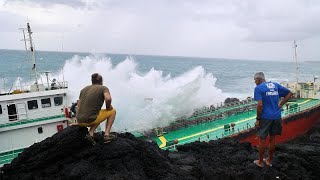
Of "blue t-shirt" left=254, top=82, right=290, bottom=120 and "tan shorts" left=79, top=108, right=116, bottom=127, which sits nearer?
"tan shorts" left=79, top=108, right=116, bottom=127

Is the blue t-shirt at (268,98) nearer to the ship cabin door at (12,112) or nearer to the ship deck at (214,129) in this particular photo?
the ship deck at (214,129)

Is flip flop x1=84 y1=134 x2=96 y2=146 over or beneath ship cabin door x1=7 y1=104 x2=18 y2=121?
over

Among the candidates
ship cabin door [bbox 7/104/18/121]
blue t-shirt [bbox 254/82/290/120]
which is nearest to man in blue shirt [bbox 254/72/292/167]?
blue t-shirt [bbox 254/82/290/120]

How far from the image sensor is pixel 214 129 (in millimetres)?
19641

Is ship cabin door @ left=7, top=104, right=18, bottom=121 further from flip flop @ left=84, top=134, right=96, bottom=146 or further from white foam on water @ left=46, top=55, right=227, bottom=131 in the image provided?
flip flop @ left=84, top=134, right=96, bottom=146

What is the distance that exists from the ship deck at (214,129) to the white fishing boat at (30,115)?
16.1 feet

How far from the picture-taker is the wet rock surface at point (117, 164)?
620 cm

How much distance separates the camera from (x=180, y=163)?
24.3 feet

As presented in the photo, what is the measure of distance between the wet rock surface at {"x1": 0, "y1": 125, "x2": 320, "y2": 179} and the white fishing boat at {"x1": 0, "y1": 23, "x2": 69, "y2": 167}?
7.14 meters

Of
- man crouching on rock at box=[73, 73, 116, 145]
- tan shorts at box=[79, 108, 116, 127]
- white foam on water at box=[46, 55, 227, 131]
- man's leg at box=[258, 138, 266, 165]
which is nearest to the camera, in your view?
man crouching on rock at box=[73, 73, 116, 145]

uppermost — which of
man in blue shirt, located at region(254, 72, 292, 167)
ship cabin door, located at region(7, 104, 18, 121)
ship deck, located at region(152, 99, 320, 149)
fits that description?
man in blue shirt, located at region(254, 72, 292, 167)

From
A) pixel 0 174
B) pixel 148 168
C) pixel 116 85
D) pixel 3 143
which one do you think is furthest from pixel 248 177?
pixel 116 85

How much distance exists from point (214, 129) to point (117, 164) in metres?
13.9

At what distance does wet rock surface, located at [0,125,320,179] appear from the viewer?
20.4 ft
